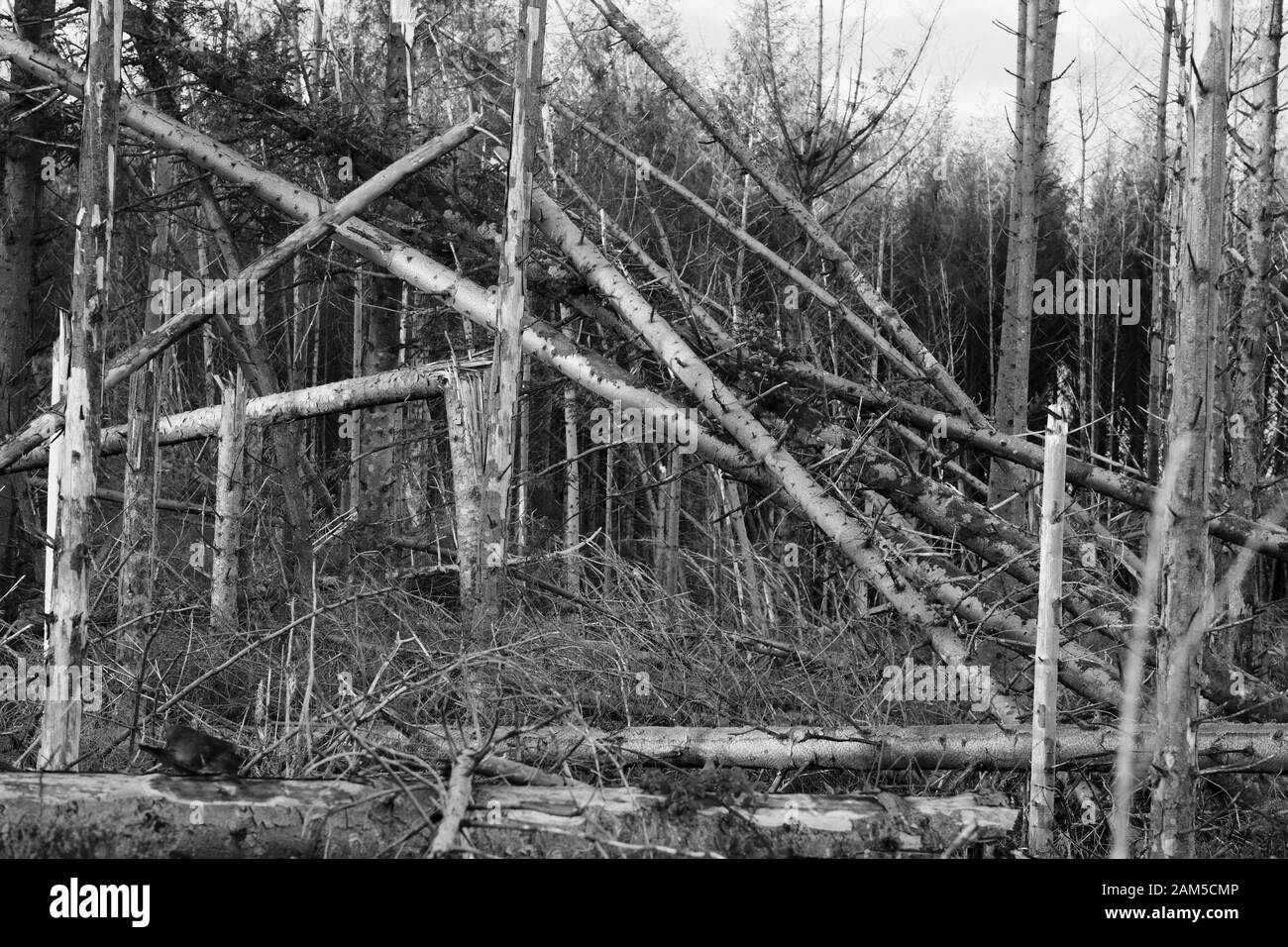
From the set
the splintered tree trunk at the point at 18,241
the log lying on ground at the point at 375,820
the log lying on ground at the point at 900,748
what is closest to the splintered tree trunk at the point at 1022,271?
the log lying on ground at the point at 900,748

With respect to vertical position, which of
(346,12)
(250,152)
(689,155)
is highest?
(346,12)

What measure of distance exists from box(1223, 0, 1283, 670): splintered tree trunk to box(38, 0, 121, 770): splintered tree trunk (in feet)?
23.6

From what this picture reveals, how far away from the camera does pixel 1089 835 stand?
224 inches

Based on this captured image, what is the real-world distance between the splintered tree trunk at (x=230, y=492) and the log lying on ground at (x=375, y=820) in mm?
3772

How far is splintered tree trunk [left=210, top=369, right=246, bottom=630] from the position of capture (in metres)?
7.79

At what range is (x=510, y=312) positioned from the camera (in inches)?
283

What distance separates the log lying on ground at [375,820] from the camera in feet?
12.9

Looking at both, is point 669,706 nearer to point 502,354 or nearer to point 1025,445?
point 502,354

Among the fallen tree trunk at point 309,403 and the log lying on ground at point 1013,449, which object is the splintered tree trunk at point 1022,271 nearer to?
the log lying on ground at point 1013,449

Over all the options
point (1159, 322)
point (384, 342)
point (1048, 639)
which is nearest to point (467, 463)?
point (1048, 639)

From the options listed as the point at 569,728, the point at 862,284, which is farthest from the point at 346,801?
the point at 862,284

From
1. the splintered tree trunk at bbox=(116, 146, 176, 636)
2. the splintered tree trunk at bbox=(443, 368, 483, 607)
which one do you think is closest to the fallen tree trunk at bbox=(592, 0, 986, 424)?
the splintered tree trunk at bbox=(443, 368, 483, 607)

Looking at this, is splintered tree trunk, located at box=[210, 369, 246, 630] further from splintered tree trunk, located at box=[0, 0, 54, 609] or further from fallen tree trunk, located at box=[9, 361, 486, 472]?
splintered tree trunk, located at box=[0, 0, 54, 609]

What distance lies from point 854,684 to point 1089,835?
157 cm
